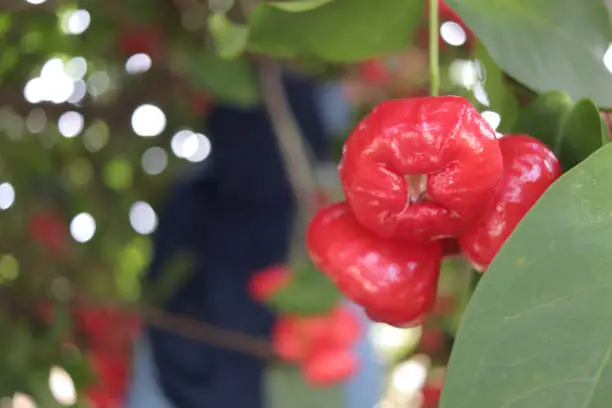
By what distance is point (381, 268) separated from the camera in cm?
34

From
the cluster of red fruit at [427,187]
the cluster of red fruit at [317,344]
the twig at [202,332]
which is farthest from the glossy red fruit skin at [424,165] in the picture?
the twig at [202,332]

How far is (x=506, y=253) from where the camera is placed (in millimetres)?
255

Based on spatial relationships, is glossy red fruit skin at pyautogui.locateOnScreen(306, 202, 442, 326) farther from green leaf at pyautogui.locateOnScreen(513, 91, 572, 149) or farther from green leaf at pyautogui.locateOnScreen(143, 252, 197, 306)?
green leaf at pyautogui.locateOnScreen(143, 252, 197, 306)

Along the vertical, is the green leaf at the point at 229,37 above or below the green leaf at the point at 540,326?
below

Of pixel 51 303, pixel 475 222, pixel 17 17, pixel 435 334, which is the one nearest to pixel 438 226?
pixel 475 222

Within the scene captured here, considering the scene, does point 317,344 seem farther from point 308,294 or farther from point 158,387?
point 158,387

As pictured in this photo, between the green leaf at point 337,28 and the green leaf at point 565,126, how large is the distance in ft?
0.30

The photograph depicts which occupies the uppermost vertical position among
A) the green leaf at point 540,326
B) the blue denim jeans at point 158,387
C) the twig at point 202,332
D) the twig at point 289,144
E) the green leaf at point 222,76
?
the green leaf at point 540,326

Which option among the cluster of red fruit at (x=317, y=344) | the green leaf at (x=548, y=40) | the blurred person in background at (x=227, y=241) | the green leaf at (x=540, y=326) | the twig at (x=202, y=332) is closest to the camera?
the green leaf at (x=540, y=326)

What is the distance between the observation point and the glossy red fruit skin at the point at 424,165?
308 mm

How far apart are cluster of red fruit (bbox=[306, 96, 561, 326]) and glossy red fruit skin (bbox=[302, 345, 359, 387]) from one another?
0.71 meters

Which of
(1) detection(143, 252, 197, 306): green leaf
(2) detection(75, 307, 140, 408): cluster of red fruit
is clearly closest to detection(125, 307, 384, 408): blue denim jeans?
(2) detection(75, 307, 140, 408): cluster of red fruit

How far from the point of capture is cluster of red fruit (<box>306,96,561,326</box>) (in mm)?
310

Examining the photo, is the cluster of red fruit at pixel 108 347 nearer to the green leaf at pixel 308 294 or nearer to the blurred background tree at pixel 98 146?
the blurred background tree at pixel 98 146
